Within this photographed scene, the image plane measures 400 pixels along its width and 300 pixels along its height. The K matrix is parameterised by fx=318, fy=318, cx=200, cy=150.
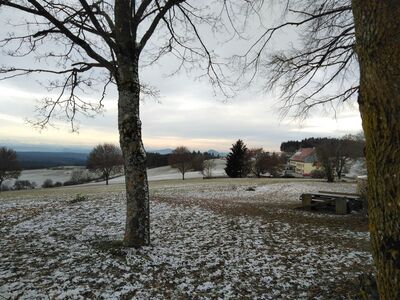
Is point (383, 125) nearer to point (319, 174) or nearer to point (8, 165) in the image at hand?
point (319, 174)

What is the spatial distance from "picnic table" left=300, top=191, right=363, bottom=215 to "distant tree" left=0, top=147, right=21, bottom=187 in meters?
50.0

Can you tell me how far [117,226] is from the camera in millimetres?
9039

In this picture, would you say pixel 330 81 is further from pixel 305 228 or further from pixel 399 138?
pixel 399 138

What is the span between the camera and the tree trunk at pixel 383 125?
2.03 m

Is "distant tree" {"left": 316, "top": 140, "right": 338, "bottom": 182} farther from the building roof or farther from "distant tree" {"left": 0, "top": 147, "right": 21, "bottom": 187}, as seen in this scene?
the building roof

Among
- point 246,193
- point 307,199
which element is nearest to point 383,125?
point 307,199

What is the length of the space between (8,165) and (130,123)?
5269cm

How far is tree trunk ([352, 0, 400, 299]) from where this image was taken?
6.65 feet

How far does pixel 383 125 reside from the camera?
2061mm

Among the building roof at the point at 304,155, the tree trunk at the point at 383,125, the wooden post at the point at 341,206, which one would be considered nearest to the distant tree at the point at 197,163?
the building roof at the point at 304,155

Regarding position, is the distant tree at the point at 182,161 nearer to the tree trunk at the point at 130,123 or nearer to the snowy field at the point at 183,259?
the snowy field at the point at 183,259

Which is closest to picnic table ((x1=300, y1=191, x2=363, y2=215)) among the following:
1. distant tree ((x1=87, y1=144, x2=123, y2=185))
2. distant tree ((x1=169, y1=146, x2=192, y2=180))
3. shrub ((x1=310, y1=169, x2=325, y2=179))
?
shrub ((x1=310, y1=169, x2=325, y2=179))

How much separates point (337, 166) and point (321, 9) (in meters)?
41.0

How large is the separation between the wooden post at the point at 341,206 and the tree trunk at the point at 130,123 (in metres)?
9.37
